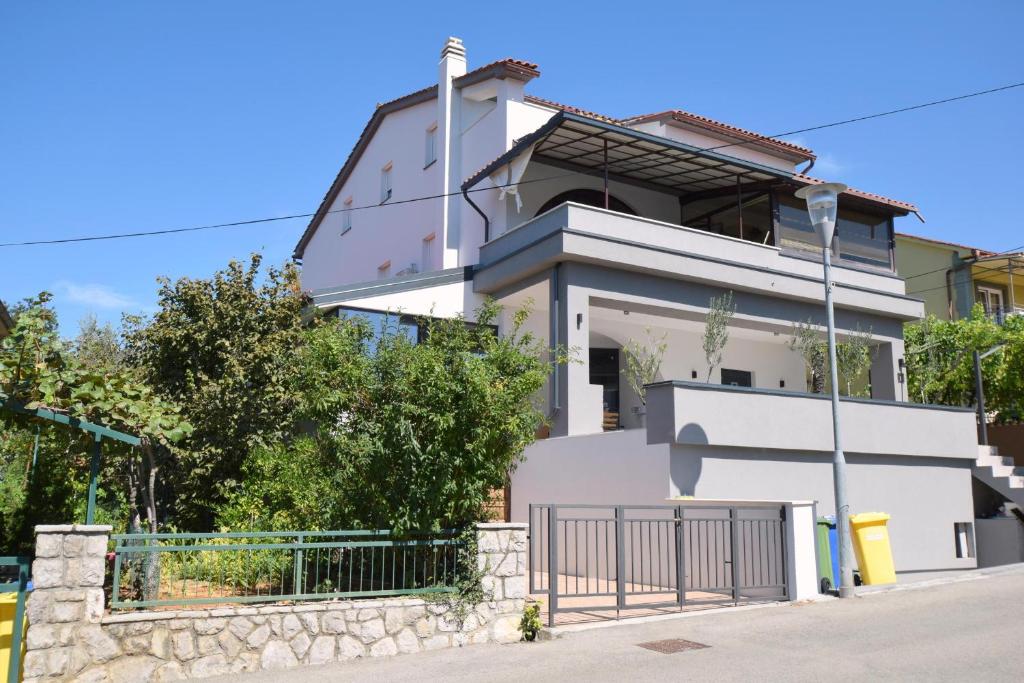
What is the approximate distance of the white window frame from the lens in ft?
85.0

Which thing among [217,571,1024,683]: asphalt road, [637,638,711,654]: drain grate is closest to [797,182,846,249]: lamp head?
[217,571,1024,683]: asphalt road

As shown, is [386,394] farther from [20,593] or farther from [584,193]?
[584,193]

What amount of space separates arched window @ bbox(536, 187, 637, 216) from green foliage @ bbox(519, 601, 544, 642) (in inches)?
473

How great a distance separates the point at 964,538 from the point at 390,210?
55.3 feet

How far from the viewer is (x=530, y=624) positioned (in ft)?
30.9

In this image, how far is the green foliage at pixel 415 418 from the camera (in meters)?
9.29

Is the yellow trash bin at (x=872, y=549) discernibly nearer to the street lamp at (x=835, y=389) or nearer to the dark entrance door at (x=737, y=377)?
the street lamp at (x=835, y=389)

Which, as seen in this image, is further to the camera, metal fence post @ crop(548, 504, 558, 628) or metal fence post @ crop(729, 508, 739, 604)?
metal fence post @ crop(729, 508, 739, 604)

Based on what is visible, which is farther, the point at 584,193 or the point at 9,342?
the point at 584,193

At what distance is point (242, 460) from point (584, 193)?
406 inches

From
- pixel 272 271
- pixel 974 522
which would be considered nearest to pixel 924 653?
pixel 974 522

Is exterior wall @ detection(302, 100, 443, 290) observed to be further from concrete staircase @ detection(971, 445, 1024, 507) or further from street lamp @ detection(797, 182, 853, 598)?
concrete staircase @ detection(971, 445, 1024, 507)

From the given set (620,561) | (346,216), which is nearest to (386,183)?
(346,216)

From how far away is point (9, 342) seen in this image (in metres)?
7.83
